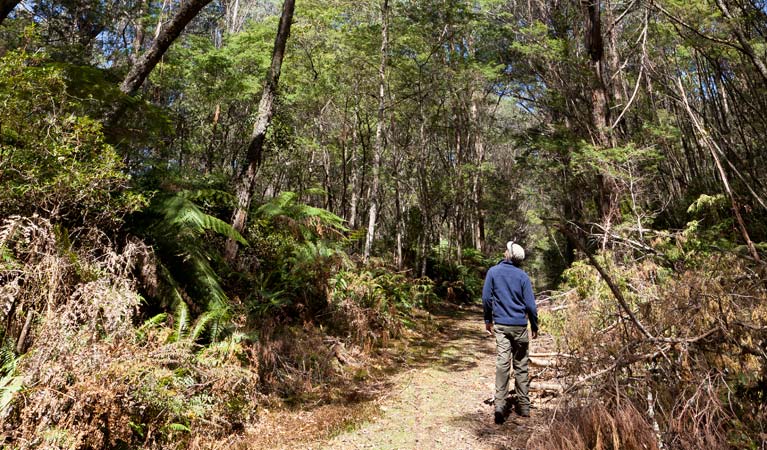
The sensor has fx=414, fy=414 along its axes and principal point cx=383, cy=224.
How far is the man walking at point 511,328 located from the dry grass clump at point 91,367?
8.78ft

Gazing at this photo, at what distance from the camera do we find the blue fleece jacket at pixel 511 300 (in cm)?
449

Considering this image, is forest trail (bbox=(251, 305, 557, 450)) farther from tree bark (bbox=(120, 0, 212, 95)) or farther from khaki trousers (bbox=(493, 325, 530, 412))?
tree bark (bbox=(120, 0, 212, 95))

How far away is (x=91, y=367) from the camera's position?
322 centimetres

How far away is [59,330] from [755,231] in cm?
922

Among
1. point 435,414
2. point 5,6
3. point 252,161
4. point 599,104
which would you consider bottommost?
point 435,414

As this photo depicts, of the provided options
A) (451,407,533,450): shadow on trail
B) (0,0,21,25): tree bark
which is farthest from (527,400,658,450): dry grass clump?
(0,0,21,25): tree bark

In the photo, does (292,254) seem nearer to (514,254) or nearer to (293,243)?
(293,243)

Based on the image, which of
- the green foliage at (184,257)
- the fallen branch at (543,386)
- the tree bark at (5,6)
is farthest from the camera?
the green foliage at (184,257)

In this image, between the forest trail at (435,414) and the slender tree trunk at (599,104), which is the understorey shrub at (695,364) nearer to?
the forest trail at (435,414)

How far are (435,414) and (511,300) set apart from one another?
1.63 meters

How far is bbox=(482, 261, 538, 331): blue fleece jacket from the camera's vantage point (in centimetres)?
449

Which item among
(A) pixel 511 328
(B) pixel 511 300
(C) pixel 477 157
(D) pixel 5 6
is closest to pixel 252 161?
(D) pixel 5 6

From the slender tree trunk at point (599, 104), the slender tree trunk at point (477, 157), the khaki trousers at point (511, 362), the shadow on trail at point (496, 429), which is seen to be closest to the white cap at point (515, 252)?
the khaki trousers at point (511, 362)

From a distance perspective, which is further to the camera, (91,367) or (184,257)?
(184,257)
